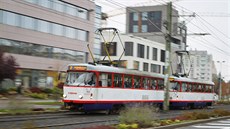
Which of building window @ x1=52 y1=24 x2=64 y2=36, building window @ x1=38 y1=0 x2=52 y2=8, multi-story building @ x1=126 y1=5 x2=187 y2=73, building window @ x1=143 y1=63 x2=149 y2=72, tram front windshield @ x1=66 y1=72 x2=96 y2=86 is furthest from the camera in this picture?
multi-story building @ x1=126 y1=5 x2=187 y2=73

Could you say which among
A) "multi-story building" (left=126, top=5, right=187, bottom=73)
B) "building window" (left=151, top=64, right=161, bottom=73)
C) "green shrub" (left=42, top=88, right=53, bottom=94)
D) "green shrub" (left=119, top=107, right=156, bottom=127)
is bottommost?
"green shrub" (left=119, top=107, right=156, bottom=127)

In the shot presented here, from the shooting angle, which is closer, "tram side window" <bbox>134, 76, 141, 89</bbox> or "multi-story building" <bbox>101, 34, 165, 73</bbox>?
"tram side window" <bbox>134, 76, 141, 89</bbox>

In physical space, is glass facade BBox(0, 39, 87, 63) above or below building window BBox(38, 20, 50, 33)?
below

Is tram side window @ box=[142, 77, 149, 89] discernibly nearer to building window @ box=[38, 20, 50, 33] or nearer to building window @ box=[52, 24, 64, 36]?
building window @ box=[38, 20, 50, 33]

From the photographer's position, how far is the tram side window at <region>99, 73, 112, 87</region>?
934 inches

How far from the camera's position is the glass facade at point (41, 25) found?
161ft

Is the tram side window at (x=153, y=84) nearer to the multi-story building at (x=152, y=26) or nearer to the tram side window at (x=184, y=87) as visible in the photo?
the tram side window at (x=184, y=87)

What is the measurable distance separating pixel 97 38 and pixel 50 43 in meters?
16.4

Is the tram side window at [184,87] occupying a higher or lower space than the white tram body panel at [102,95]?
higher

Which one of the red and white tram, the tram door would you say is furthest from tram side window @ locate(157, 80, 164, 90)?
the tram door

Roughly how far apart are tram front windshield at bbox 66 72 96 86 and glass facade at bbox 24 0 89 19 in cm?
3110

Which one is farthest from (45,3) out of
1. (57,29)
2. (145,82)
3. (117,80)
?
(117,80)

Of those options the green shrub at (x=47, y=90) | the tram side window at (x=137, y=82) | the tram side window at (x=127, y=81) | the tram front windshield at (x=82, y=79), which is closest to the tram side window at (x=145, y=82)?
the tram side window at (x=137, y=82)

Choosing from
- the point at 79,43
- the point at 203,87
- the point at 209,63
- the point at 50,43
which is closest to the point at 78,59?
the point at 79,43
